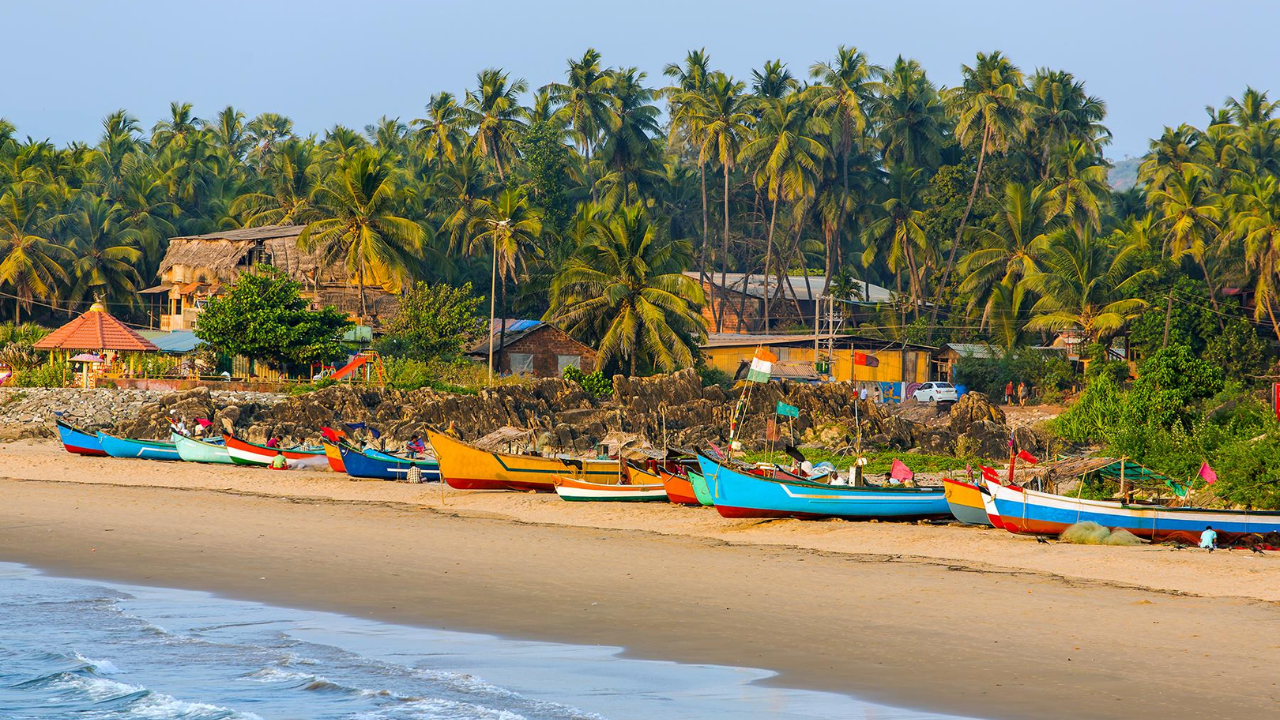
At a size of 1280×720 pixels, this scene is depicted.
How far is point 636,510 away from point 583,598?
904 centimetres

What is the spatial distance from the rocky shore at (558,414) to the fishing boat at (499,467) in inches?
376

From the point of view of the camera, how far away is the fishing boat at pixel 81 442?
3853cm

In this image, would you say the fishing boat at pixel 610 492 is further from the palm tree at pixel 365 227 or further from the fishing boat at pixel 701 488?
the palm tree at pixel 365 227

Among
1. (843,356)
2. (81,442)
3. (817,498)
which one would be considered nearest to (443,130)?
(843,356)

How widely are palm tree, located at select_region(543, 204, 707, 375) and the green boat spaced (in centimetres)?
2601

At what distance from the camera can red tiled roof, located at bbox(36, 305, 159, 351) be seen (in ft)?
166

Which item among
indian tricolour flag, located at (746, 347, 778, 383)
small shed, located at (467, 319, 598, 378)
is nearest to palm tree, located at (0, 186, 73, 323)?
small shed, located at (467, 319, 598, 378)

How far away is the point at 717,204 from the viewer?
87.8 m

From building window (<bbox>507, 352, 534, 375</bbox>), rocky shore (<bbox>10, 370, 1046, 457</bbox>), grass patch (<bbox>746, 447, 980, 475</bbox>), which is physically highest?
building window (<bbox>507, 352, 534, 375</bbox>)

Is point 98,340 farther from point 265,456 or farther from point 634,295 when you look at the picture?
point 634,295

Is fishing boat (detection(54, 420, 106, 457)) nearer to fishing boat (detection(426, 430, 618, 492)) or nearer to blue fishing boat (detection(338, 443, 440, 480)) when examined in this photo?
blue fishing boat (detection(338, 443, 440, 480))

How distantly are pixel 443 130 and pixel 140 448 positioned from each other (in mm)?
46167

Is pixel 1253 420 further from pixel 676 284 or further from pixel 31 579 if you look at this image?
pixel 676 284

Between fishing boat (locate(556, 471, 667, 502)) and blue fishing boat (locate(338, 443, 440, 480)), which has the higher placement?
blue fishing boat (locate(338, 443, 440, 480))
